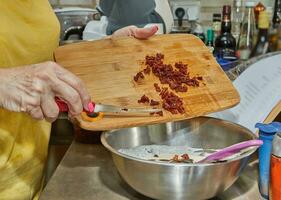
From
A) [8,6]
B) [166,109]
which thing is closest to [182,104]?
[166,109]

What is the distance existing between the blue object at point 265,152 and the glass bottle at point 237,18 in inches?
39.5

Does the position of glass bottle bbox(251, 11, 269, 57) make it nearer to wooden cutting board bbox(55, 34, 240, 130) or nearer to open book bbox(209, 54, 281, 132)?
open book bbox(209, 54, 281, 132)

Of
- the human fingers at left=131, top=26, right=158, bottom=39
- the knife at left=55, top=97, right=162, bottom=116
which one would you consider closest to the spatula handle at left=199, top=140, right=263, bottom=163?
the knife at left=55, top=97, right=162, bottom=116

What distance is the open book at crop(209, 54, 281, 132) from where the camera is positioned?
91 cm

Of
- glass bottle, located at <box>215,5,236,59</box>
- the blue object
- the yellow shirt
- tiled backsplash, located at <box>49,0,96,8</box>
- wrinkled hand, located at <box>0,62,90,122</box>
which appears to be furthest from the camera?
tiled backsplash, located at <box>49,0,96,8</box>

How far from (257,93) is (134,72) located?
287mm

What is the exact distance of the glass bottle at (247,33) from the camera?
1598 mm

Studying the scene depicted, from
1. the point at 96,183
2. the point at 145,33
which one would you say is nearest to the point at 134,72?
the point at 145,33

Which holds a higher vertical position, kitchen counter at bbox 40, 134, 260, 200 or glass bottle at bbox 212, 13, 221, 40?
glass bottle at bbox 212, 13, 221, 40

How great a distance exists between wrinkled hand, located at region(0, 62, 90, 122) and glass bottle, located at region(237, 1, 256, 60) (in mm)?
1075

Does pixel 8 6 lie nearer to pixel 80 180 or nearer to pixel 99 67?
pixel 99 67

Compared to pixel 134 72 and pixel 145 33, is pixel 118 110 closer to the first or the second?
pixel 134 72

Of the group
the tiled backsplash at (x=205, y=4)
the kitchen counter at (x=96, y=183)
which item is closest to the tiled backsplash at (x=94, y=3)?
the tiled backsplash at (x=205, y=4)

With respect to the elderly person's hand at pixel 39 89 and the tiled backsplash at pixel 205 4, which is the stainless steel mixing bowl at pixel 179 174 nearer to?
the elderly person's hand at pixel 39 89
